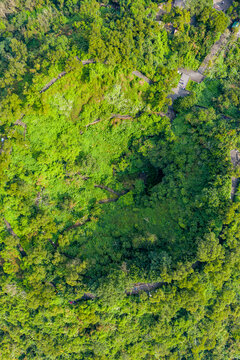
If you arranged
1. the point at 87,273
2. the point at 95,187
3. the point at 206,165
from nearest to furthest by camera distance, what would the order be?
the point at 87,273 → the point at 206,165 → the point at 95,187

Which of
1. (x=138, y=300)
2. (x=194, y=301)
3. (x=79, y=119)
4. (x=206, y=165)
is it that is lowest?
(x=138, y=300)

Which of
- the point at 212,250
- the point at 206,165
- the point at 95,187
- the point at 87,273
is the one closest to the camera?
the point at 212,250

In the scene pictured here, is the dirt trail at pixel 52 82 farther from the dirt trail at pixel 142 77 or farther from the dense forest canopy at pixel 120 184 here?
the dirt trail at pixel 142 77

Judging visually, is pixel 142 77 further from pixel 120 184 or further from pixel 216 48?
pixel 120 184

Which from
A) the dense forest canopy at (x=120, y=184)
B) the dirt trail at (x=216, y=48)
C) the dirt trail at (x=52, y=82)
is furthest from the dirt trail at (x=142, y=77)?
the dirt trail at (x=52, y=82)

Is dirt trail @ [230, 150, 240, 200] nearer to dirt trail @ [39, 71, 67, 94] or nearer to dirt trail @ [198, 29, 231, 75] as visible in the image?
dirt trail @ [198, 29, 231, 75]

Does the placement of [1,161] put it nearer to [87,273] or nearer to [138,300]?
[87,273]

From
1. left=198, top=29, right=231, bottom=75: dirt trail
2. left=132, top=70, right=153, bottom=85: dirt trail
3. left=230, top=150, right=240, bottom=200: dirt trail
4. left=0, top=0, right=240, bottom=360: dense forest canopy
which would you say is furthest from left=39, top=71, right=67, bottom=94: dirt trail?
left=230, top=150, right=240, bottom=200: dirt trail

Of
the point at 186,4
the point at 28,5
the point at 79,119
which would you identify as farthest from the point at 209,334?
the point at 28,5
